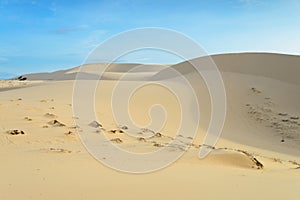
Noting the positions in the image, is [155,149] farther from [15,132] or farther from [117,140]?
[15,132]

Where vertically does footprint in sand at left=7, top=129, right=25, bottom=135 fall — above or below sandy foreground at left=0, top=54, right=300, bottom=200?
above

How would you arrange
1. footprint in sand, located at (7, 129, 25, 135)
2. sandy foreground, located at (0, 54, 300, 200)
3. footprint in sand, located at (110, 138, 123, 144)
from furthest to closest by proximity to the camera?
footprint in sand, located at (110, 138, 123, 144), footprint in sand, located at (7, 129, 25, 135), sandy foreground, located at (0, 54, 300, 200)

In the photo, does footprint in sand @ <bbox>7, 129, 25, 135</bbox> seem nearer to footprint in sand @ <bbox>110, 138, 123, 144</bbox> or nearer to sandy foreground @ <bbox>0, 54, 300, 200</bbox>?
sandy foreground @ <bbox>0, 54, 300, 200</bbox>

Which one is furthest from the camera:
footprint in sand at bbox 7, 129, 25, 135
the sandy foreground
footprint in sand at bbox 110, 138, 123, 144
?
footprint in sand at bbox 110, 138, 123, 144

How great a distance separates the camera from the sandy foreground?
11.2ft

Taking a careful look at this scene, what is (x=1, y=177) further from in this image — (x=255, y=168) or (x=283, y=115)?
(x=283, y=115)

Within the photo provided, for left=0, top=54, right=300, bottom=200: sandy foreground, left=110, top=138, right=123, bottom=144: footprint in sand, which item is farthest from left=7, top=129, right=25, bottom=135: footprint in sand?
left=110, top=138, right=123, bottom=144: footprint in sand

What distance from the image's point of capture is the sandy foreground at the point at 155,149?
341cm

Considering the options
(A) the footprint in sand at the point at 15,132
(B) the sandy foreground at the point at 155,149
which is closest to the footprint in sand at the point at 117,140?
(B) the sandy foreground at the point at 155,149

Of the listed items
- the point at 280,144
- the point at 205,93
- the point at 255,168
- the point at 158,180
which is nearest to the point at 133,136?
the point at 255,168

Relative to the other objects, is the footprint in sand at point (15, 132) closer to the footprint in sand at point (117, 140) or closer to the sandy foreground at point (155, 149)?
the sandy foreground at point (155, 149)

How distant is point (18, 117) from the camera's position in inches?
312

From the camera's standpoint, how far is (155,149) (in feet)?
19.0

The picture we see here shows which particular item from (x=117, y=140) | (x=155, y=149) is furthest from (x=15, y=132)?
(x=155, y=149)
